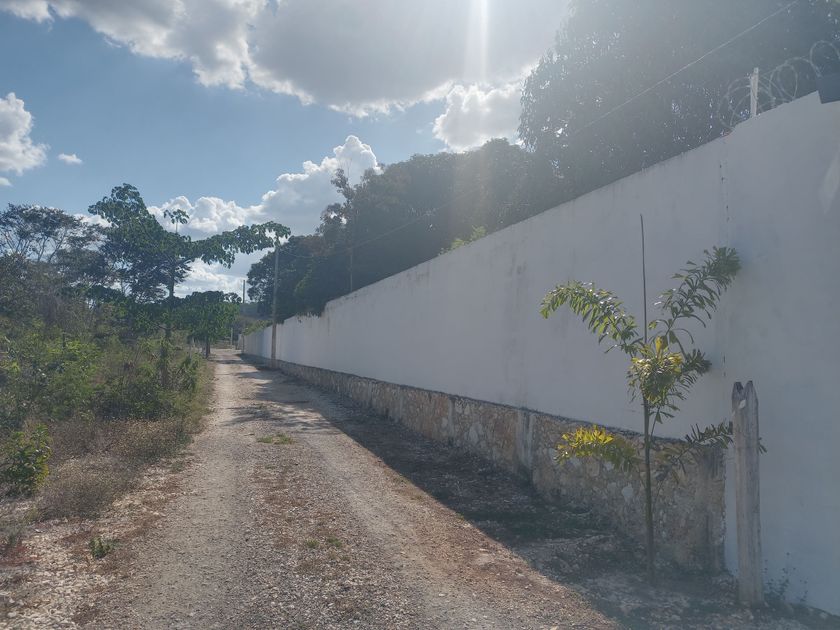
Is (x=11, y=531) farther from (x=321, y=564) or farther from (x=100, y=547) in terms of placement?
(x=321, y=564)

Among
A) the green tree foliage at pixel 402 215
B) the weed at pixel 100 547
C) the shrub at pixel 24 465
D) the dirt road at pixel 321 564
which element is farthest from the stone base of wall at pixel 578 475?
the green tree foliage at pixel 402 215

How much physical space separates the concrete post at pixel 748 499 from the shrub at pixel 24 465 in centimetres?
583

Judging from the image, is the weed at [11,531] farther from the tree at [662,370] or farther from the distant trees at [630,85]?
the distant trees at [630,85]

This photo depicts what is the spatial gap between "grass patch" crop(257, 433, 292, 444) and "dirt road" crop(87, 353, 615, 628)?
1.76 meters

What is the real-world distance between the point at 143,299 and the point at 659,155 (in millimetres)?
11803

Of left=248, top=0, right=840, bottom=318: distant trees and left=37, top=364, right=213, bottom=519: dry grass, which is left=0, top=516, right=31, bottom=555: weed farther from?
left=248, top=0, right=840, bottom=318: distant trees

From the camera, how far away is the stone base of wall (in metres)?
4.33

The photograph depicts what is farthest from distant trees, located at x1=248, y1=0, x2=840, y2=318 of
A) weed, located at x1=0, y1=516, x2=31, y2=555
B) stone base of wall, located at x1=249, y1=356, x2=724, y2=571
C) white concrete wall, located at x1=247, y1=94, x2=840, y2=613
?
weed, located at x1=0, y1=516, x2=31, y2=555

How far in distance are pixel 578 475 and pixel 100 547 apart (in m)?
4.08

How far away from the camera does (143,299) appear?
420 inches

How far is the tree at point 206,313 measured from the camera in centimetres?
1088

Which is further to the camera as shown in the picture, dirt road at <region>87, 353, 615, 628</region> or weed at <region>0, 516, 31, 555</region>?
weed at <region>0, 516, 31, 555</region>

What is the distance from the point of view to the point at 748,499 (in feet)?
12.1

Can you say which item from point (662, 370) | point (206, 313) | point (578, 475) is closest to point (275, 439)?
point (206, 313)
